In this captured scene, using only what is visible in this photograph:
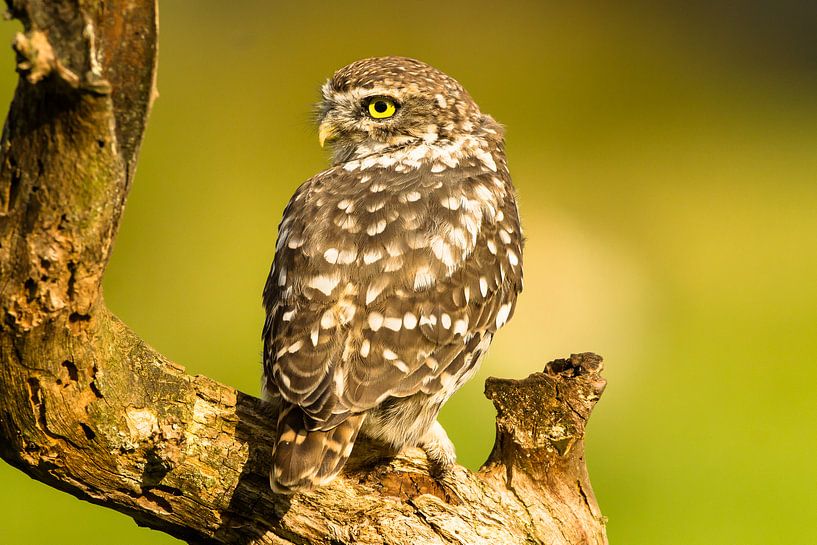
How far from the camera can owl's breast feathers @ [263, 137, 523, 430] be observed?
332 centimetres

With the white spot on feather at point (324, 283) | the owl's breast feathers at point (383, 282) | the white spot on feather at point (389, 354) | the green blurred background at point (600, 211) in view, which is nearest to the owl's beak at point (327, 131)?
the owl's breast feathers at point (383, 282)

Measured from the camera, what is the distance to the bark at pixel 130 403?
235cm

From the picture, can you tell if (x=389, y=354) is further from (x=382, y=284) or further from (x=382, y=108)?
(x=382, y=108)

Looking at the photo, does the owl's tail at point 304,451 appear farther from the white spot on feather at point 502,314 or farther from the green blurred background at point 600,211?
the green blurred background at point 600,211

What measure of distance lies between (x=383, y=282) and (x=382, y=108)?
44.1 inches

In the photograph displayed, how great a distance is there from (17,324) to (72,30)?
2.86 feet

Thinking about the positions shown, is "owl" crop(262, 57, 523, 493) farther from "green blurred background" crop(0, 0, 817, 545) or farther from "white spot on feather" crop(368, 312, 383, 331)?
"green blurred background" crop(0, 0, 817, 545)

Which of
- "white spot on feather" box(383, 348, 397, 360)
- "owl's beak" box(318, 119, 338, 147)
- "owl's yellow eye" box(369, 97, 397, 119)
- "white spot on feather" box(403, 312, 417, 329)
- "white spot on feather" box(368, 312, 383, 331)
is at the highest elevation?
"owl's yellow eye" box(369, 97, 397, 119)

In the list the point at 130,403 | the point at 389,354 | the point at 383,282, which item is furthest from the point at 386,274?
the point at 130,403

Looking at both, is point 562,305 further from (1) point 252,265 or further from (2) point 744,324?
(1) point 252,265

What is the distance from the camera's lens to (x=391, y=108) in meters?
4.28

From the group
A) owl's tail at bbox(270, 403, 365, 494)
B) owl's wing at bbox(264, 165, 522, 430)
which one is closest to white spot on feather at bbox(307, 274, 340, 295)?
owl's wing at bbox(264, 165, 522, 430)

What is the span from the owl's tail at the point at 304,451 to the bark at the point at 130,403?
17cm

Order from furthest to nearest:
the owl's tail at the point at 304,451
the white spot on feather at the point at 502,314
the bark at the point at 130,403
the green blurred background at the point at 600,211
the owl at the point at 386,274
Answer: the green blurred background at the point at 600,211
the white spot on feather at the point at 502,314
the owl at the point at 386,274
the owl's tail at the point at 304,451
the bark at the point at 130,403
